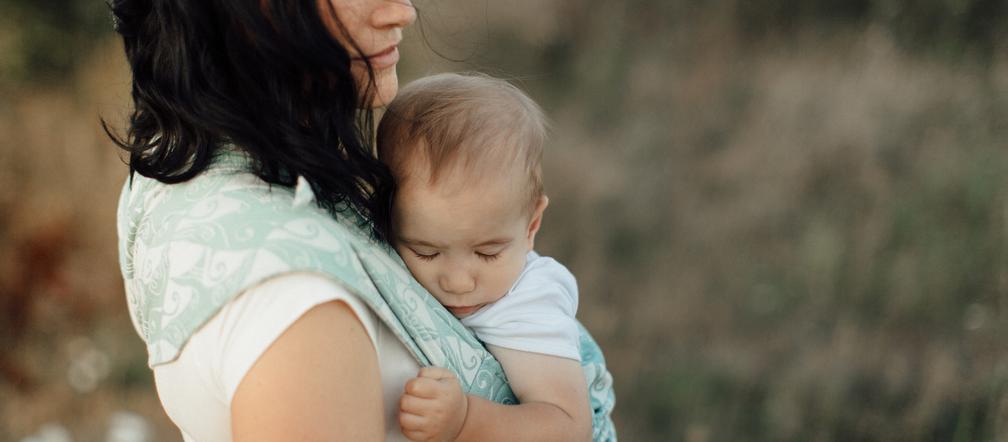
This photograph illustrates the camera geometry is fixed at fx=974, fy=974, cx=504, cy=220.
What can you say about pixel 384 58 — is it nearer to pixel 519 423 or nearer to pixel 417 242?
pixel 417 242

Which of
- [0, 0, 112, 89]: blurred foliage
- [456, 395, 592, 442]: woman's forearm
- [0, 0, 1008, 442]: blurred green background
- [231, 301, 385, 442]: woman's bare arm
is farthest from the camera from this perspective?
[0, 0, 112, 89]: blurred foliage

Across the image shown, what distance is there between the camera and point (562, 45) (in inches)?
218

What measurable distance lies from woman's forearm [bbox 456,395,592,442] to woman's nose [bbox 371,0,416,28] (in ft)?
1.78

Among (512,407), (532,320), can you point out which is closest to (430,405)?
(512,407)

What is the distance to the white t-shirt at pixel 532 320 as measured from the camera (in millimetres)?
1487

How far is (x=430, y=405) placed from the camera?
126 cm

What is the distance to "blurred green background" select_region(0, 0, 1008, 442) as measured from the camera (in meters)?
4.16

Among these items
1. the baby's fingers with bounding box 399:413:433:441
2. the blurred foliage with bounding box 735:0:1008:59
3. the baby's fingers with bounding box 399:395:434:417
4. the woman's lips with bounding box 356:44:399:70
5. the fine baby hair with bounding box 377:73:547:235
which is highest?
the woman's lips with bounding box 356:44:399:70

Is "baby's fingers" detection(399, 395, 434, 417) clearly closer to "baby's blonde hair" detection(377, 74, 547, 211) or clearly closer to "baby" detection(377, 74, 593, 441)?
"baby" detection(377, 74, 593, 441)

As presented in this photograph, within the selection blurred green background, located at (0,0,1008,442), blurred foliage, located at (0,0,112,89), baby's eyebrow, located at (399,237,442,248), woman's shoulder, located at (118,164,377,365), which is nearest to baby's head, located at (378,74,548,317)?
baby's eyebrow, located at (399,237,442,248)

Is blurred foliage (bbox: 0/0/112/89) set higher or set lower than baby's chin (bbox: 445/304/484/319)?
lower

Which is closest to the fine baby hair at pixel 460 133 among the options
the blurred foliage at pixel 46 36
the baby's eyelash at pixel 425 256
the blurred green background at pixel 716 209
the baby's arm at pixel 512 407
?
the baby's eyelash at pixel 425 256

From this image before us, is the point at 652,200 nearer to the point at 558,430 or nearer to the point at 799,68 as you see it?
the point at 799,68

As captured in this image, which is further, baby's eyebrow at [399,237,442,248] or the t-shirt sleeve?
baby's eyebrow at [399,237,442,248]
